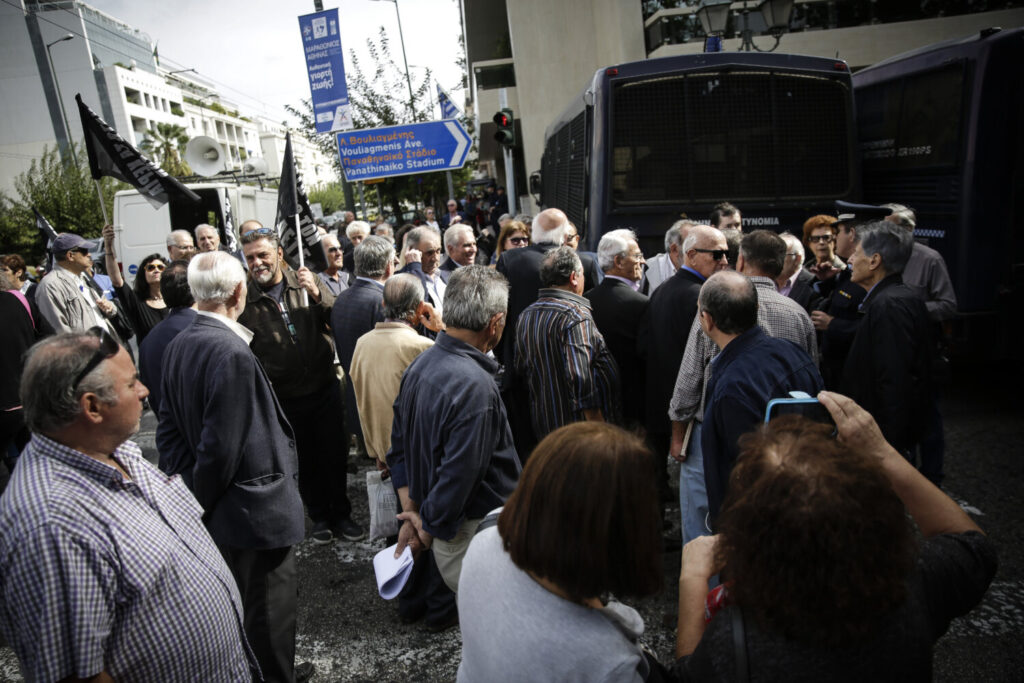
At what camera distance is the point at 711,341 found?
319 cm

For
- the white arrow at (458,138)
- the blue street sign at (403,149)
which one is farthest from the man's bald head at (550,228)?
the white arrow at (458,138)

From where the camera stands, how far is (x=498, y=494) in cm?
282

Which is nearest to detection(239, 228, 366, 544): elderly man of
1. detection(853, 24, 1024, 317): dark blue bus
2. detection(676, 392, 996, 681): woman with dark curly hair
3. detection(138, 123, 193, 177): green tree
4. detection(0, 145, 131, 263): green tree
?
detection(676, 392, 996, 681): woman with dark curly hair

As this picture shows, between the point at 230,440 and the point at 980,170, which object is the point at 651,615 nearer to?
the point at 230,440

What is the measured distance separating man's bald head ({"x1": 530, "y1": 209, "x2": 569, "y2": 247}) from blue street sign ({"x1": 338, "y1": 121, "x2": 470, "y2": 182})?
6.70 m

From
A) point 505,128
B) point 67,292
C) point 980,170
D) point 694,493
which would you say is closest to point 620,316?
point 694,493

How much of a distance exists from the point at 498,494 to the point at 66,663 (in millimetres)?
1626

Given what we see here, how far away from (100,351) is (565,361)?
228 cm

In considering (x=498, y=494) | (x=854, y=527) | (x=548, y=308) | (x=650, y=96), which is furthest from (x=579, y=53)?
(x=854, y=527)

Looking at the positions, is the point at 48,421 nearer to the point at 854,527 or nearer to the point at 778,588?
the point at 778,588

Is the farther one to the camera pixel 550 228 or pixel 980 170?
pixel 980 170

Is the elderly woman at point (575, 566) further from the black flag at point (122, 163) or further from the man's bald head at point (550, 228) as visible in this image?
the black flag at point (122, 163)

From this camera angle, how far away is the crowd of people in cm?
126

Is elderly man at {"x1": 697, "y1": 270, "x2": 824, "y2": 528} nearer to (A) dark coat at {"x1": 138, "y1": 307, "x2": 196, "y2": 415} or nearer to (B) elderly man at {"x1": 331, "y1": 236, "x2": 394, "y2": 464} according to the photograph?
(B) elderly man at {"x1": 331, "y1": 236, "x2": 394, "y2": 464}
